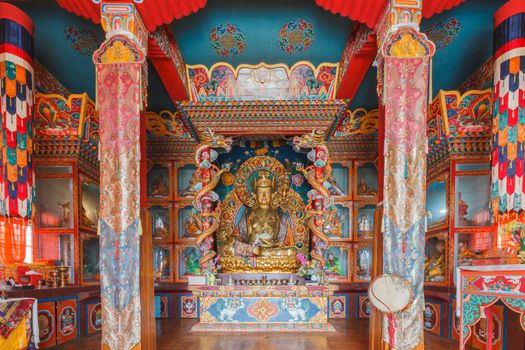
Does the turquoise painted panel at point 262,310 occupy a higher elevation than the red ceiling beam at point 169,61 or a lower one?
lower

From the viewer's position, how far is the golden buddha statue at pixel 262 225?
23.8 ft

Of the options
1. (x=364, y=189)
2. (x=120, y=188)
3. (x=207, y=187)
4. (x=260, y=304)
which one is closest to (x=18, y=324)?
(x=120, y=188)

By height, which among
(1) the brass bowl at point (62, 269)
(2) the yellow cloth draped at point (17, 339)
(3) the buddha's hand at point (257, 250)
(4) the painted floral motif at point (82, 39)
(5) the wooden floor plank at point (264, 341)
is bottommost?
(5) the wooden floor plank at point (264, 341)

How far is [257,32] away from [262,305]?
4.18 m

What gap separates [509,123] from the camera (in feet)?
14.6

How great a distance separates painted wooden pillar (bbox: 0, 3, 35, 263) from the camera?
4.73 m

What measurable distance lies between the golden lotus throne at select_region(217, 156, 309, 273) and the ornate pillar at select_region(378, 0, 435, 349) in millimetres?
3911

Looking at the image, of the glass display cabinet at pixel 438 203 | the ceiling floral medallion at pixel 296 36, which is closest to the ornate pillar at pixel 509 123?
the glass display cabinet at pixel 438 203

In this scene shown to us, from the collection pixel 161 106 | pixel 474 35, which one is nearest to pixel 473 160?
pixel 474 35

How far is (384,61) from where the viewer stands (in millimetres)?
3619

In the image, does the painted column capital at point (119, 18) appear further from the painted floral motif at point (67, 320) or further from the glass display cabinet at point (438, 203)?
the glass display cabinet at point (438, 203)

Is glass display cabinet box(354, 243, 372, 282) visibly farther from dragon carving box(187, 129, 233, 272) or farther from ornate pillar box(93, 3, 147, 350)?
ornate pillar box(93, 3, 147, 350)

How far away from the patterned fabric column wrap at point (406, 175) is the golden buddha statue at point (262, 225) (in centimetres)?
381

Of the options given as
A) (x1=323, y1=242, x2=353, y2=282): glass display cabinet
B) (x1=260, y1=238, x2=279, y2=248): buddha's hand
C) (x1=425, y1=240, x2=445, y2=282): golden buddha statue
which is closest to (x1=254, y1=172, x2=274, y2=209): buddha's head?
(x1=260, y1=238, x2=279, y2=248): buddha's hand
